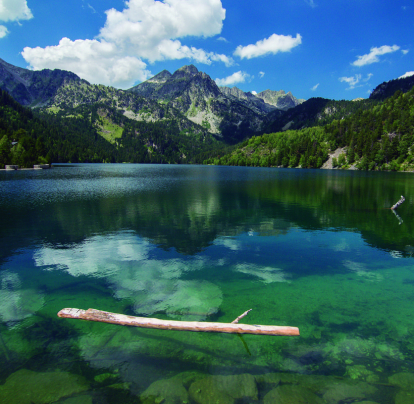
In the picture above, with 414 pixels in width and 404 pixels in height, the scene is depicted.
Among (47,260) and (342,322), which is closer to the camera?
(342,322)

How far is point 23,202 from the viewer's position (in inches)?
1747

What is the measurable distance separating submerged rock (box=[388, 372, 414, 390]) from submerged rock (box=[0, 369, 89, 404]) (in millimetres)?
10782

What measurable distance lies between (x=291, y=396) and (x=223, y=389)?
7.38 feet

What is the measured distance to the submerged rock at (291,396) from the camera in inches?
295

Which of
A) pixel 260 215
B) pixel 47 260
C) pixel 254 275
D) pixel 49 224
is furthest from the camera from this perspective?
pixel 260 215

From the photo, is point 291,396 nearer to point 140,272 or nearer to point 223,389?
point 223,389

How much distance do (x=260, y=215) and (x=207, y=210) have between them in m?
8.94

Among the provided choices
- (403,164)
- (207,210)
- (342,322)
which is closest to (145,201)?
(207,210)

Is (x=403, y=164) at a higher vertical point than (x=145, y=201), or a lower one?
higher

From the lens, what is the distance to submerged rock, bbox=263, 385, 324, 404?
24.6ft

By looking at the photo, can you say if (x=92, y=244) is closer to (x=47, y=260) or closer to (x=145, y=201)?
(x=47, y=260)

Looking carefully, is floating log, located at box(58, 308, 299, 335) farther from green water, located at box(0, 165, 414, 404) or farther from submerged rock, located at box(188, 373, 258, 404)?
submerged rock, located at box(188, 373, 258, 404)

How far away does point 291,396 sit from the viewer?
302 inches

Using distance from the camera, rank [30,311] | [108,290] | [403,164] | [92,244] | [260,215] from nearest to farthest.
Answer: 1. [30,311]
2. [108,290]
3. [92,244]
4. [260,215]
5. [403,164]
